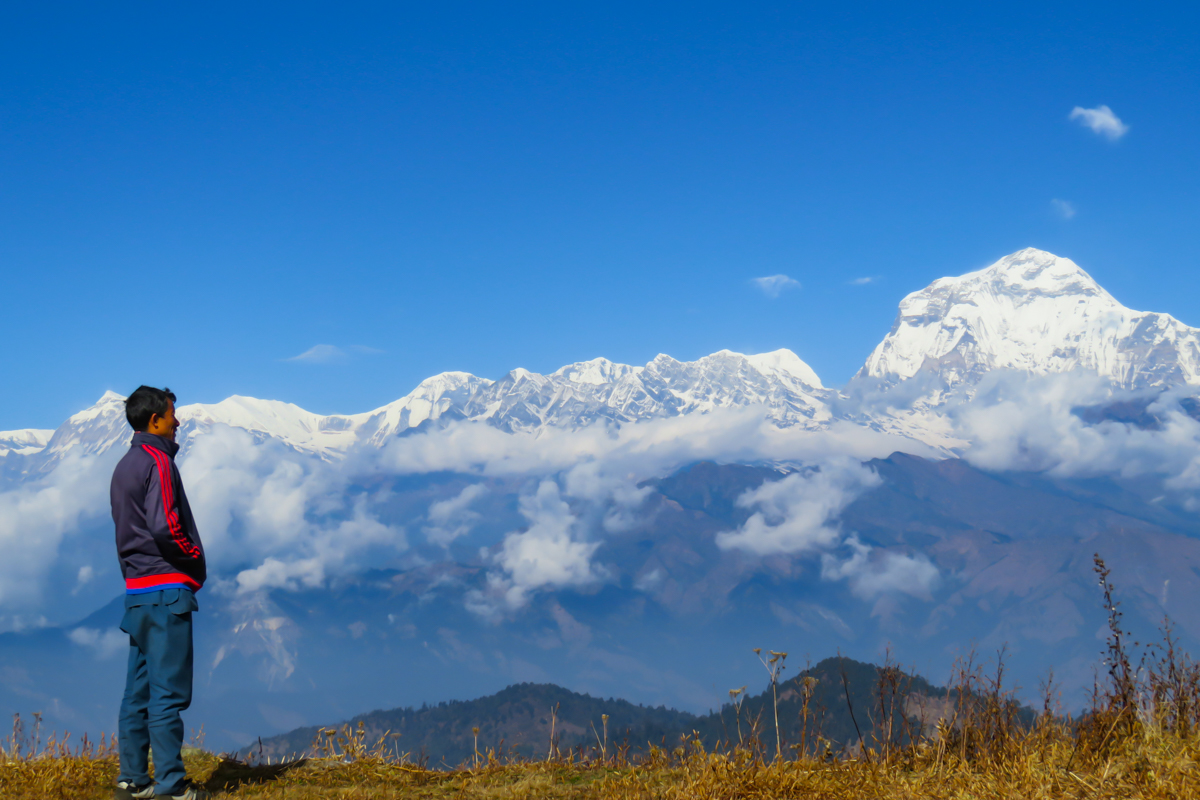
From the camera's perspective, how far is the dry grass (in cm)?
597

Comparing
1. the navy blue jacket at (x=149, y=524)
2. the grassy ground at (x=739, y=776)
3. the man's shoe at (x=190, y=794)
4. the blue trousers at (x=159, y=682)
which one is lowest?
the grassy ground at (x=739, y=776)

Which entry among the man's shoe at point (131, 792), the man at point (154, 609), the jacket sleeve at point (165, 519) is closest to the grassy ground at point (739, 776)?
the man's shoe at point (131, 792)

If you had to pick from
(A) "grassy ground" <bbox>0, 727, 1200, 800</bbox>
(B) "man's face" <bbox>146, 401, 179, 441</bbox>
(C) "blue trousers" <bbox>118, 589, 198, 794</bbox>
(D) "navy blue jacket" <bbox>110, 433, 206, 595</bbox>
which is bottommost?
(A) "grassy ground" <bbox>0, 727, 1200, 800</bbox>

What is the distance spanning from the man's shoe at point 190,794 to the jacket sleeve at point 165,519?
1658 mm

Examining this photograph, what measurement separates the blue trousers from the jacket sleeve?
11.1 inches

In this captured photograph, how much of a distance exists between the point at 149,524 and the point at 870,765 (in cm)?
606

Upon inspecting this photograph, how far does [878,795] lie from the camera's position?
6.01m

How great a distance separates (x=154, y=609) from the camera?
5.97m

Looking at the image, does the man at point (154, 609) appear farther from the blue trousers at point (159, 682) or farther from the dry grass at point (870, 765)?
the dry grass at point (870, 765)

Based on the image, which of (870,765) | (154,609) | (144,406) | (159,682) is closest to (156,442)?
(144,406)

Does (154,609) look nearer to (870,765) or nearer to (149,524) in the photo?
(149,524)

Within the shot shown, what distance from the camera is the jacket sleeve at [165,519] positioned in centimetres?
595

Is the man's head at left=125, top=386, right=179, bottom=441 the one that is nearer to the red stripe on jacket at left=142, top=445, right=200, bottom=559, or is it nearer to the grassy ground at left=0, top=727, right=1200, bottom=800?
the red stripe on jacket at left=142, top=445, right=200, bottom=559

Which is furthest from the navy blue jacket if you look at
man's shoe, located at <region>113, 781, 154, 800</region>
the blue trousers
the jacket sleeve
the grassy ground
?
the grassy ground
